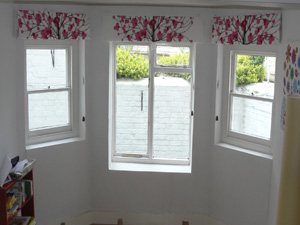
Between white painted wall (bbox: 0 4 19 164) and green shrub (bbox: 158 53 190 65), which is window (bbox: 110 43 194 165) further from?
white painted wall (bbox: 0 4 19 164)

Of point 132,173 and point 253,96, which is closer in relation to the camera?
point 253,96

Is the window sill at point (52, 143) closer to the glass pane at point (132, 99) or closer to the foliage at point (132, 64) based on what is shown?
the glass pane at point (132, 99)

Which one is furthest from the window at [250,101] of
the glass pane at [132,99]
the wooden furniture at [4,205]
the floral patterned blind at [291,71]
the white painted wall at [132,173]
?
the wooden furniture at [4,205]

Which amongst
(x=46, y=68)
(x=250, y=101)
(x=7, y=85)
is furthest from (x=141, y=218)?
(x=7, y=85)

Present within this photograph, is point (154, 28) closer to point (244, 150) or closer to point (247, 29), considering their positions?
point (247, 29)

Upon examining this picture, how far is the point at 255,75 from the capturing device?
4.42 metres

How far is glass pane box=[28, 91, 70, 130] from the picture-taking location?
4508 mm

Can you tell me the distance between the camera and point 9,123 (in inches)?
160

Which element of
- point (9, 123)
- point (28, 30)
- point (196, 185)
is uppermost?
point (28, 30)

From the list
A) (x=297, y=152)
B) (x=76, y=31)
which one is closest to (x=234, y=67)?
(x=76, y=31)

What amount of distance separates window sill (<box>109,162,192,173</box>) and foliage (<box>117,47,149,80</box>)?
99cm

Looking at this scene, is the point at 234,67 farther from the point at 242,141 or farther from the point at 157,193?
the point at 157,193

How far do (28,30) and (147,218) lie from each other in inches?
93.7

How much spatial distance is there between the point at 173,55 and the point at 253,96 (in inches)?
38.6
